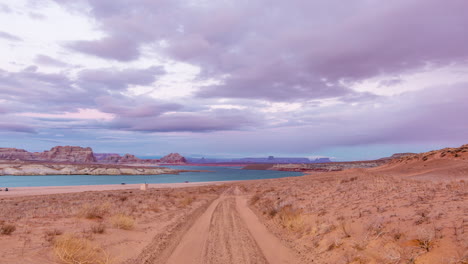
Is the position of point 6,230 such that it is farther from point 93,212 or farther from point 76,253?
point 93,212

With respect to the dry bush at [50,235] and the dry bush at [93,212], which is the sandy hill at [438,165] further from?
the dry bush at [50,235]

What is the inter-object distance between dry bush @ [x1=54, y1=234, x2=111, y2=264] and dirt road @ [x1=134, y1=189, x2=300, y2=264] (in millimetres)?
1388

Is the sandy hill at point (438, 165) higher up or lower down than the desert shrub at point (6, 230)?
higher up

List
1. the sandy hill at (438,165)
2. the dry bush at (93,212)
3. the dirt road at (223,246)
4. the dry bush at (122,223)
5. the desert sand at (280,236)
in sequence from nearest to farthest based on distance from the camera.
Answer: the desert sand at (280,236) → the dirt road at (223,246) → the dry bush at (122,223) → the dry bush at (93,212) → the sandy hill at (438,165)

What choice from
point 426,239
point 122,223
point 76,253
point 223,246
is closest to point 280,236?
point 223,246

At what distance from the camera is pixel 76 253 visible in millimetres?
8484

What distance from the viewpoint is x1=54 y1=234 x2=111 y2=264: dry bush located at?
8156 mm

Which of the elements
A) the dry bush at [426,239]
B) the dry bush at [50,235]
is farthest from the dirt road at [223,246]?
the dry bush at [426,239]

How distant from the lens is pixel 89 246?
9.22 m

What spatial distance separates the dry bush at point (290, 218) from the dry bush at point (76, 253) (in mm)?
8263

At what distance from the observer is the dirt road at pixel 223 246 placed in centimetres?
932

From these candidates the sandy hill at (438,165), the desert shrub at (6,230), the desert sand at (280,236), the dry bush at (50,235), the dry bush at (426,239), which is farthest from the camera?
the sandy hill at (438,165)

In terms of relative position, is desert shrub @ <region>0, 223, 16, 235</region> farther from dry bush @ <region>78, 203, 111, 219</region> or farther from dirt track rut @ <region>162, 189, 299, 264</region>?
dirt track rut @ <region>162, 189, 299, 264</region>

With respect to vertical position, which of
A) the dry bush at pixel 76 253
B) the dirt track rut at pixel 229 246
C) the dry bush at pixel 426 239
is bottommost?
the dirt track rut at pixel 229 246
